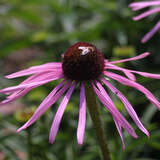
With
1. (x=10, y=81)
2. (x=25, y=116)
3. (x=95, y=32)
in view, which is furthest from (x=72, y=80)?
(x=95, y=32)

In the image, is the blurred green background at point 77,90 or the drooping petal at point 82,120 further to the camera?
the blurred green background at point 77,90

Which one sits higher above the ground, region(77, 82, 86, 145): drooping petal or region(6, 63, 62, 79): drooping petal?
region(6, 63, 62, 79): drooping petal

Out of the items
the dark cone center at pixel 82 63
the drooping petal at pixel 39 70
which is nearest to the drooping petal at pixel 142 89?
the dark cone center at pixel 82 63

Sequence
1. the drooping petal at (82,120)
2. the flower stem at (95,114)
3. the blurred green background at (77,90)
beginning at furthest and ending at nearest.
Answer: the blurred green background at (77,90)
the flower stem at (95,114)
the drooping petal at (82,120)

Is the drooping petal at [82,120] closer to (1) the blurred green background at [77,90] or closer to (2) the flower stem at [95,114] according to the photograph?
(2) the flower stem at [95,114]

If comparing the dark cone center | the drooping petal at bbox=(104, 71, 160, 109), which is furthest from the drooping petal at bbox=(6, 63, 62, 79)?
the drooping petal at bbox=(104, 71, 160, 109)

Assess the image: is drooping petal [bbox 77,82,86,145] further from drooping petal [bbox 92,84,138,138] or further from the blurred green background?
the blurred green background

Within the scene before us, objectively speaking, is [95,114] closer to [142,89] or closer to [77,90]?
[142,89]

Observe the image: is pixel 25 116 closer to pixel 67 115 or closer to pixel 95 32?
pixel 67 115

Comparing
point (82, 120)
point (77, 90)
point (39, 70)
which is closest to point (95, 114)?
point (82, 120)

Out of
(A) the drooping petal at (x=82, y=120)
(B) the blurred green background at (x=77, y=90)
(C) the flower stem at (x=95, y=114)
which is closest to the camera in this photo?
(A) the drooping petal at (x=82, y=120)

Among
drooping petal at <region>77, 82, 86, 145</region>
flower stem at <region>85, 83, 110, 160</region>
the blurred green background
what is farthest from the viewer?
the blurred green background
